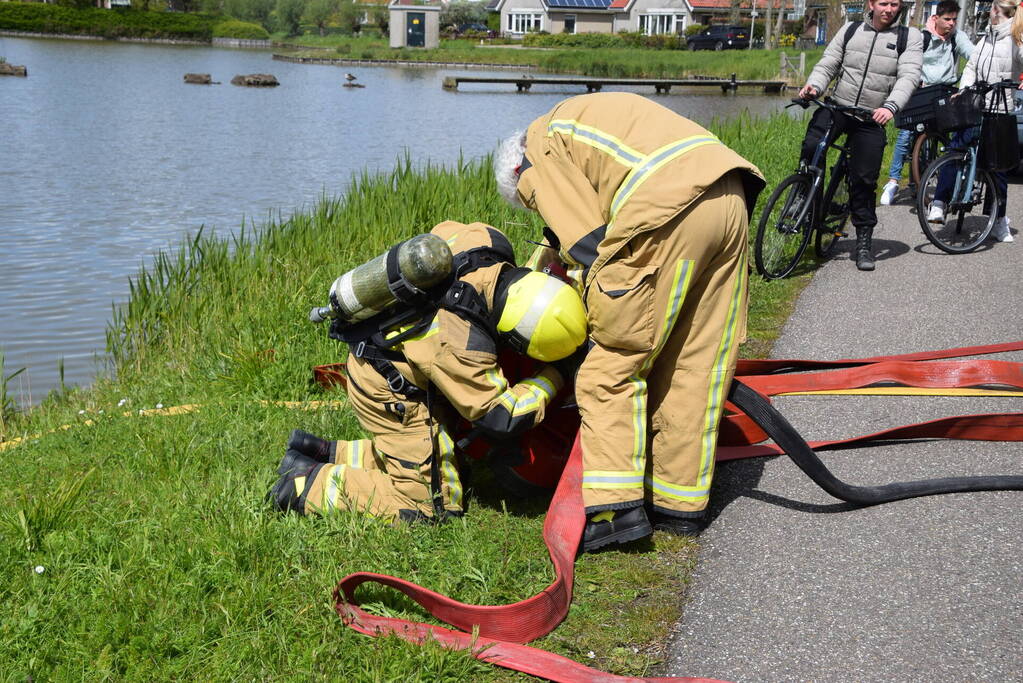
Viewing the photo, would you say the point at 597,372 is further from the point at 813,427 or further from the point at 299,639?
the point at 813,427

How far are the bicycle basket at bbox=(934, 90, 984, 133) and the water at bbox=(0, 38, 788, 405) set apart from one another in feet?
21.3

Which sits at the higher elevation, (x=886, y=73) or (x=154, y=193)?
(x=886, y=73)

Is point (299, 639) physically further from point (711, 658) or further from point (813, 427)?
point (813, 427)

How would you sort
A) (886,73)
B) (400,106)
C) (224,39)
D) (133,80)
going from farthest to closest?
1. (224,39)
2. (133,80)
3. (400,106)
4. (886,73)

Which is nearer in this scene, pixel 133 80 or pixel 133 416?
pixel 133 416

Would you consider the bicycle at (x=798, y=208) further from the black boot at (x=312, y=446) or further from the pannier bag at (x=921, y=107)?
the black boot at (x=312, y=446)

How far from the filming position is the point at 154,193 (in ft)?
47.5

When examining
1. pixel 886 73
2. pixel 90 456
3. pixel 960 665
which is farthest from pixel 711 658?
pixel 886 73

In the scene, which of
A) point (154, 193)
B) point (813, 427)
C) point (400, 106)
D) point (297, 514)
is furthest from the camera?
point (400, 106)

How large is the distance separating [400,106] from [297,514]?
1203 inches

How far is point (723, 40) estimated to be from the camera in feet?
229

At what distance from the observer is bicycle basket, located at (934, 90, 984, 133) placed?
9.01 metres

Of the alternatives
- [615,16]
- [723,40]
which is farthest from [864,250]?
[615,16]

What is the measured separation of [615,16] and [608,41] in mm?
13469
